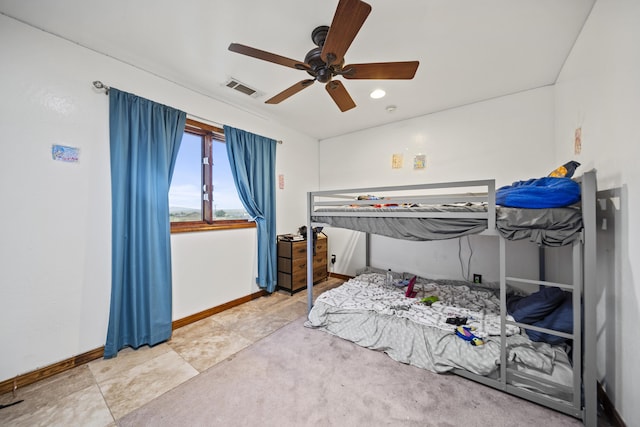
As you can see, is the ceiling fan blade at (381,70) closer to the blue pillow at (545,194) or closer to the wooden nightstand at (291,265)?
the blue pillow at (545,194)

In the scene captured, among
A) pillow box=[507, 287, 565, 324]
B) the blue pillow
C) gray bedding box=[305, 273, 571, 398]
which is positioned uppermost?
the blue pillow

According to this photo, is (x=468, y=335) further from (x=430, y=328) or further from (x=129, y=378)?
(x=129, y=378)

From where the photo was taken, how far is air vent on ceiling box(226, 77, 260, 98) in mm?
2410

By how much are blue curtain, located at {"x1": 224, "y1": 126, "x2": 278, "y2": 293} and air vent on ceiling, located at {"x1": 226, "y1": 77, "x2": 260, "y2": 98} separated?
1.50 feet

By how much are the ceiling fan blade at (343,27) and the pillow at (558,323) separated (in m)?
2.33

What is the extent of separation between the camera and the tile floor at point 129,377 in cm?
141

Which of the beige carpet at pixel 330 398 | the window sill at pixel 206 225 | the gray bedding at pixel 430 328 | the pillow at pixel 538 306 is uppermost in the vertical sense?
the window sill at pixel 206 225

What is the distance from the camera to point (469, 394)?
1548mm

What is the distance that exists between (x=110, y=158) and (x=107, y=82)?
65 cm

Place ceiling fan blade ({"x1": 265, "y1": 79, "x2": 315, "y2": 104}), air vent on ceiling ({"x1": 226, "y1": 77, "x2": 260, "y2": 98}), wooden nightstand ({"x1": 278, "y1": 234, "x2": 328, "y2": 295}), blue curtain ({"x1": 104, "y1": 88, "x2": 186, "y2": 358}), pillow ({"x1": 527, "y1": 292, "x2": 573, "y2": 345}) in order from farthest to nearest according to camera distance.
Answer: wooden nightstand ({"x1": 278, "y1": 234, "x2": 328, "y2": 295})
air vent on ceiling ({"x1": 226, "y1": 77, "x2": 260, "y2": 98})
blue curtain ({"x1": 104, "y1": 88, "x2": 186, "y2": 358})
ceiling fan blade ({"x1": 265, "y1": 79, "x2": 315, "y2": 104})
pillow ({"x1": 527, "y1": 292, "x2": 573, "y2": 345})

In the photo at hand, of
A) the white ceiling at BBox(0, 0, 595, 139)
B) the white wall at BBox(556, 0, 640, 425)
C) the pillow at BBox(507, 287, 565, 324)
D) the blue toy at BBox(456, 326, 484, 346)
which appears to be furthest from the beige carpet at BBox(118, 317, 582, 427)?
the white ceiling at BBox(0, 0, 595, 139)

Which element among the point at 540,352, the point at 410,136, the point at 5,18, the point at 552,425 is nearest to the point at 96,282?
the point at 5,18

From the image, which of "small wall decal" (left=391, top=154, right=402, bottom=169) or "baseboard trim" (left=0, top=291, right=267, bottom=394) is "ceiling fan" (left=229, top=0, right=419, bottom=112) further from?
"baseboard trim" (left=0, top=291, right=267, bottom=394)

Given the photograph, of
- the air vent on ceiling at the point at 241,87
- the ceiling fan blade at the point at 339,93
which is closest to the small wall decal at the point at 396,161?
the ceiling fan blade at the point at 339,93
